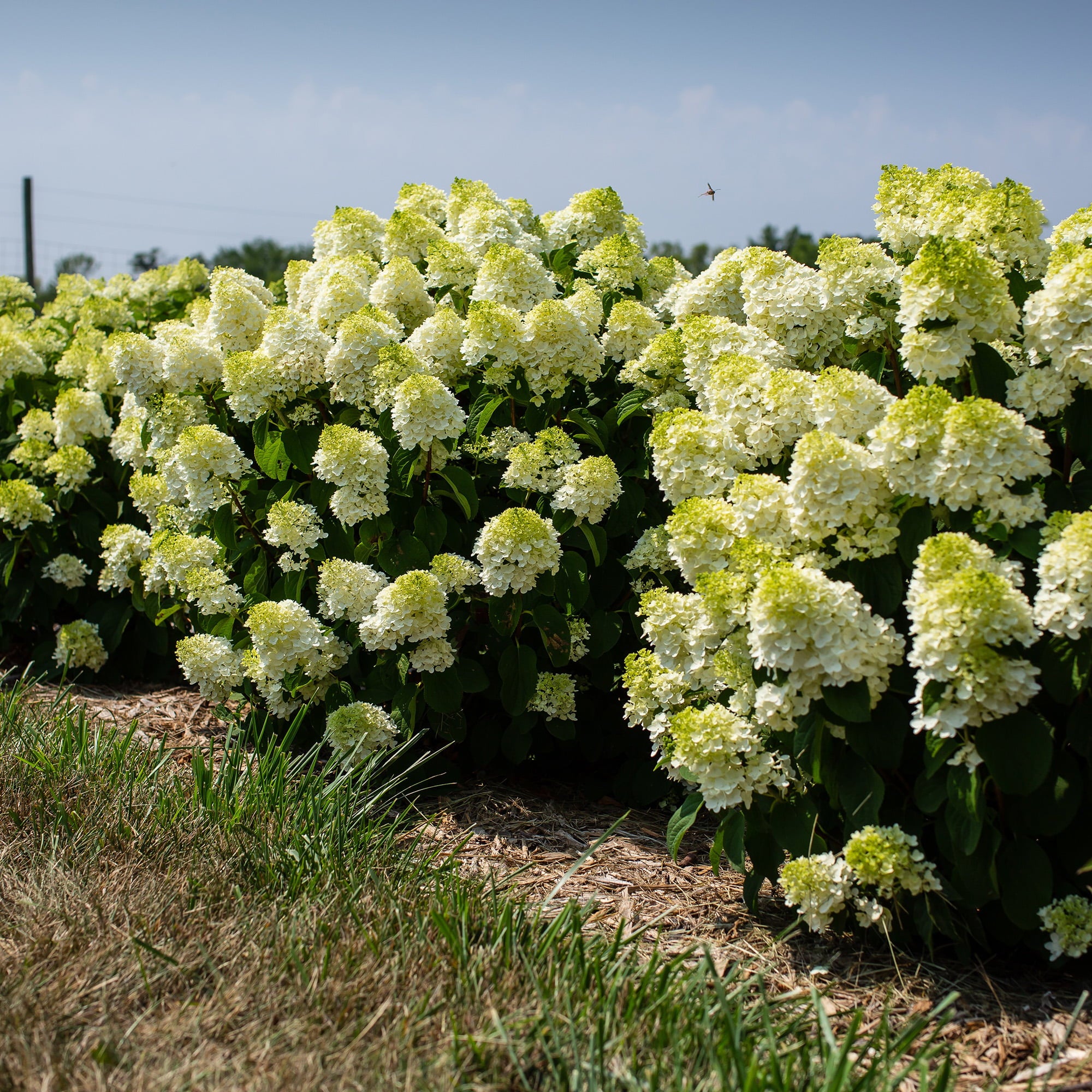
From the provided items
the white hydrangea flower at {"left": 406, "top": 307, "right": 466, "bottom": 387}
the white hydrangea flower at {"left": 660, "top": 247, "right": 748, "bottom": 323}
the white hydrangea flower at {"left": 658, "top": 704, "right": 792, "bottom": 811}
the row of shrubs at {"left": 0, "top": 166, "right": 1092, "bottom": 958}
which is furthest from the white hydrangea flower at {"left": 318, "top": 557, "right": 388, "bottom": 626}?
the white hydrangea flower at {"left": 660, "top": 247, "right": 748, "bottom": 323}

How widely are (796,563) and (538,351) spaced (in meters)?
1.41

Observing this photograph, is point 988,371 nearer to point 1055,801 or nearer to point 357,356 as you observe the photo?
point 1055,801

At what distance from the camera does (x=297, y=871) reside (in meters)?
2.61

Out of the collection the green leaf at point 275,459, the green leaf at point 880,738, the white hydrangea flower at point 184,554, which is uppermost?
the green leaf at point 275,459

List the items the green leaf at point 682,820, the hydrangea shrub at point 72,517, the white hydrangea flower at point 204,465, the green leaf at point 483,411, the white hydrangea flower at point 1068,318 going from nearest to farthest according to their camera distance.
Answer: the white hydrangea flower at point 1068,318
the green leaf at point 682,820
the green leaf at point 483,411
the white hydrangea flower at point 204,465
the hydrangea shrub at point 72,517

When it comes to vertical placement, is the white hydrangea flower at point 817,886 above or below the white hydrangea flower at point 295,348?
below

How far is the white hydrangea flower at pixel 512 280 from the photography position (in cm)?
368

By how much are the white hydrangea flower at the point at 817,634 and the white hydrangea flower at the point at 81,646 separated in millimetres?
3615

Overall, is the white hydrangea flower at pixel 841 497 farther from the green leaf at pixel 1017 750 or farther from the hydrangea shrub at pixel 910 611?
the green leaf at pixel 1017 750

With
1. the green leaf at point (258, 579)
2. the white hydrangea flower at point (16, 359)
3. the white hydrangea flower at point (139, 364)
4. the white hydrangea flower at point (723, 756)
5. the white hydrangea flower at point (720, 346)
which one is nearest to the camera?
the white hydrangea flower at point (723, 756)

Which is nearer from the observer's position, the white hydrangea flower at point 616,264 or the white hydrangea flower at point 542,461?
the white hydrangea flower at point 542,461

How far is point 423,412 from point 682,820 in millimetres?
1500

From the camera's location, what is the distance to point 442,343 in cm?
355

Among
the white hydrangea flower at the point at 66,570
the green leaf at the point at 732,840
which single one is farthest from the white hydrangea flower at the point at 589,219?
the white hydrangea flower at the point at 66,570
